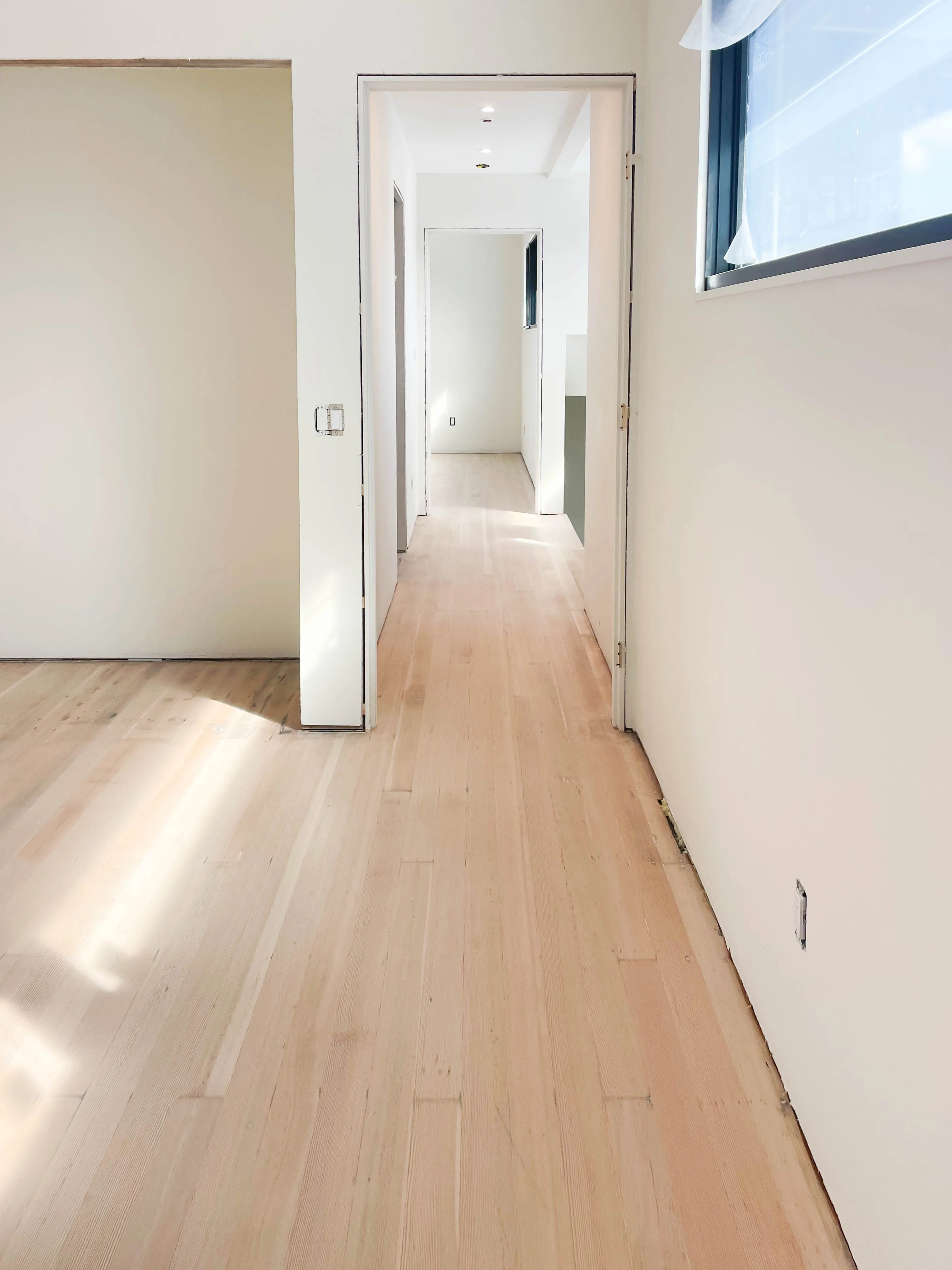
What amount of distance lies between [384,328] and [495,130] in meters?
1.89

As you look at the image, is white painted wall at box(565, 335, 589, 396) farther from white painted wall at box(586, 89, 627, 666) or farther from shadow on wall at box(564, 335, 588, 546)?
white painted wall at box(586, 89, 627, 666)

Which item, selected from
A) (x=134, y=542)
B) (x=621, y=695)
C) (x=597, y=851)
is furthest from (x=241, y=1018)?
(x=134, y=542)

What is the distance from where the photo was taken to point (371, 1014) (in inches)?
89.0

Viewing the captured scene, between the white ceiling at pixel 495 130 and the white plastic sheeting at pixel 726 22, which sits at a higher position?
the white ceiling at pixel 495 130

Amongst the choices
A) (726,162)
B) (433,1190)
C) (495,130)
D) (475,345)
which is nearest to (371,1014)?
(433,1190)

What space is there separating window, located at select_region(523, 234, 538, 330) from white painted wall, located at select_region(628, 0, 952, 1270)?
291 inches

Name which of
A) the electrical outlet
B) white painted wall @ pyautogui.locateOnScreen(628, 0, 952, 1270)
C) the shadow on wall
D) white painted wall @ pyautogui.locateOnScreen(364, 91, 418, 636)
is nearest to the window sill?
white painted wall @ pyautogui.locateOnScreen(628, 0, 952, 1270)

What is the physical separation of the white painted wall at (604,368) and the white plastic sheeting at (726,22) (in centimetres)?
119

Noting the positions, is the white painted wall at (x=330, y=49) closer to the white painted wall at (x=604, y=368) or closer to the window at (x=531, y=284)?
the white painted wall at (x=604, y=368)

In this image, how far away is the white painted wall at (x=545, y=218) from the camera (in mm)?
8328

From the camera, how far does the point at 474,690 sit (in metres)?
4.43

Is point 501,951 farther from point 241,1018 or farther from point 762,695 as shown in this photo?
point 762,695

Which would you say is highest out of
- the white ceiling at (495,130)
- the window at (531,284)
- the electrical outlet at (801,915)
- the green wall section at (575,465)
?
the white ceiling at (495,130)

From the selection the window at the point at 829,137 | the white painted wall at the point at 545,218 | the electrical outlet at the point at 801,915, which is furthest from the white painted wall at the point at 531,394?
the electrical outlet at the point at 801,915
